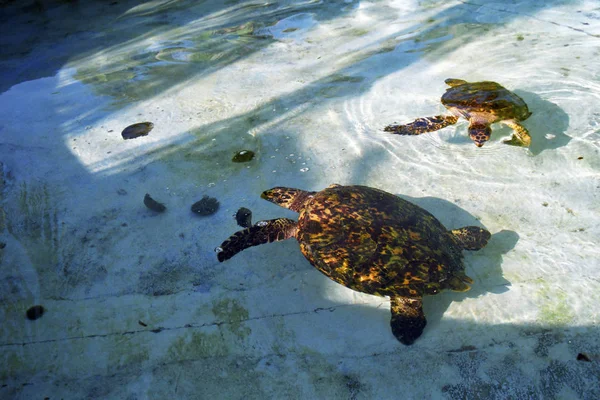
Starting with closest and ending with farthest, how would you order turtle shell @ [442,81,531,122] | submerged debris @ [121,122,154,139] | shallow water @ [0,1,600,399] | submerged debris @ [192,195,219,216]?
1. shallow water @ [0,1,600,399]
2. submerged debris @ [192,195,219,216]
3. turtle shell @ [442,81,531,122]
4. submerged debris @ [121,122,154,139]

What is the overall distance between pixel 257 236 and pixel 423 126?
97.6 inches

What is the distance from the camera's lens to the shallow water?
2.62m

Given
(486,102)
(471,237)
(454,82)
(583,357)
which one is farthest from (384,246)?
(454,82)

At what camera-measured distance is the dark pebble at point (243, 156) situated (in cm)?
441

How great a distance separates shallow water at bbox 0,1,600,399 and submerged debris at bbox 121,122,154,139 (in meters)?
0.11

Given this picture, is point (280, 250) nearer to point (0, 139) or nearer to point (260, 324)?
point (260, 324)

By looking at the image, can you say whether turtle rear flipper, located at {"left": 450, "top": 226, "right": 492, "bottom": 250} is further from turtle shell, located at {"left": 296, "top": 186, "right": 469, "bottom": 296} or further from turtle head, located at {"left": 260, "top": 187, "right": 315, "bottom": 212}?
turtle head, located at {"left": 260, "top": 187, "right": 315, "bottom": 212}

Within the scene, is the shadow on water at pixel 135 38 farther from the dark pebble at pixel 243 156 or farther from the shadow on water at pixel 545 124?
the shadow on water at pixel 545 124

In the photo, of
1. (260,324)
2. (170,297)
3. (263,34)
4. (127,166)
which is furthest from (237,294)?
(263,34)

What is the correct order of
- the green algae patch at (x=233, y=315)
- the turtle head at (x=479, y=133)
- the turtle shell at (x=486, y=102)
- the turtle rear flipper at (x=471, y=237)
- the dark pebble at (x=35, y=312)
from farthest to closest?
the turtle shell at (x=486, y=102)
the turtle head at (x=479, y=133)
the turtle rear flipper at (x=471, y=237)
the dark pebble at (x=35, y=312)
the green algae patch at (x=233, y=315)

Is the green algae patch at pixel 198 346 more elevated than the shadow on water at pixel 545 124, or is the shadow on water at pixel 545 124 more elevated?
the shadow on water at pixel 545 124

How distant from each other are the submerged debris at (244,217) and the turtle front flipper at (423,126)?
78.4 inches

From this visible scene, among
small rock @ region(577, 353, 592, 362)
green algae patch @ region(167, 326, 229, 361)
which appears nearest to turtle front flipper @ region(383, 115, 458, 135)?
small rock @ region(577, 353, 592, 362)

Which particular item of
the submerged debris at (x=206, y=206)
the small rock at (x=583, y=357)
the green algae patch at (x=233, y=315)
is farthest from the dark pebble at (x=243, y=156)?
the small rock at (x=583, y=357)
